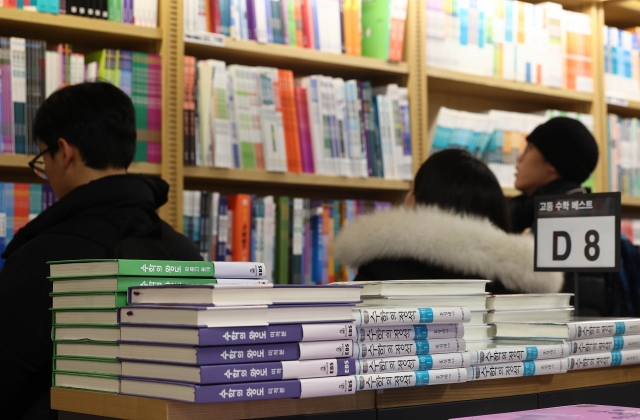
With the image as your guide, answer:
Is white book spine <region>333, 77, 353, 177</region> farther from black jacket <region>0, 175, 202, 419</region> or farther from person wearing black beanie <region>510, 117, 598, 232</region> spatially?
black jacket <region>0, 175, 202, 419</region>

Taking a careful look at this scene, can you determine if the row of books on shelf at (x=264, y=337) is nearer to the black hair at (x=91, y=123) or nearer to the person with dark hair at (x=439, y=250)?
the person with dark hair at (x=439, y=250)

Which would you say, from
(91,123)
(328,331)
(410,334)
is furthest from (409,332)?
(91,123)

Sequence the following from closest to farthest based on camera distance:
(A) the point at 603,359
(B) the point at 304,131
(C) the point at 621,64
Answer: (A) the point at 603,359, (B) the point at 304,131, (C) the point at 621,64

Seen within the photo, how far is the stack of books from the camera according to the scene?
3.40 feet

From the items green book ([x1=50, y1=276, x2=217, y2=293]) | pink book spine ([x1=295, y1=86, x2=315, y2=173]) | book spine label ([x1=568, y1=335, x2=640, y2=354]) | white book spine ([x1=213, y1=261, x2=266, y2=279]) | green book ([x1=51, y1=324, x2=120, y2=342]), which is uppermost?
pink book spine ([x1=295, y1=86, x2=315, y2=173])

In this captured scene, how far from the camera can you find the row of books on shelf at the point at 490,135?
145 inches

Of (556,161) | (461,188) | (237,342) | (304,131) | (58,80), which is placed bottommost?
(237,342)

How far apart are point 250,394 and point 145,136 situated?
1901 millimetres

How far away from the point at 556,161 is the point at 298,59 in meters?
1.02

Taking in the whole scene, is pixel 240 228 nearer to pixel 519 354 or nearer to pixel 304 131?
pixel 304 131

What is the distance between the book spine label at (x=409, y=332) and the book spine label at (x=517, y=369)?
2.5 inches

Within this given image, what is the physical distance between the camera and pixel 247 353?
1.06 m

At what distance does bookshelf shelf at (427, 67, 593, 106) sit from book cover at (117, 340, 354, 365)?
2.51m

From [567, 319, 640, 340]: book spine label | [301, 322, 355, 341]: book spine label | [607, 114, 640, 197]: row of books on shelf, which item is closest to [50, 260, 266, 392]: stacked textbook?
[301, 322, 355, 341]: book spine label
